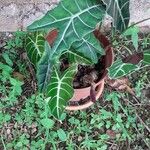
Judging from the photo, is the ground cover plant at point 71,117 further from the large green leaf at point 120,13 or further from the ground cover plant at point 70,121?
the large green leaf at point 120,13

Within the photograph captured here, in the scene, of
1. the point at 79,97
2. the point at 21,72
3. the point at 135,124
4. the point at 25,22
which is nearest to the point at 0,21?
the point at 25,22

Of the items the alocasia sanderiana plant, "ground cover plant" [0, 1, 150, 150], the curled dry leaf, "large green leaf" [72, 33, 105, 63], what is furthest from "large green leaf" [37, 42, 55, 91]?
the curled dry leaf

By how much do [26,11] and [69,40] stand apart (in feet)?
2.88

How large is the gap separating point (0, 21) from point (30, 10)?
19 cm

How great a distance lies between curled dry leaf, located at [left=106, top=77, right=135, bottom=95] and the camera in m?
2.13

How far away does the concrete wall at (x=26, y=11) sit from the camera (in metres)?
2.18

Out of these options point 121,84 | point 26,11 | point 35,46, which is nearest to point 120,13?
point 35,46

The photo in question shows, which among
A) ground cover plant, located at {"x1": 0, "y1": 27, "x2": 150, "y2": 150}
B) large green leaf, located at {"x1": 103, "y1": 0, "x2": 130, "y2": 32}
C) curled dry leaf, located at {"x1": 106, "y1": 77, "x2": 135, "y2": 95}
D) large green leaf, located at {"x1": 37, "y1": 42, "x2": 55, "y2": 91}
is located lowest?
ground cover plant, located at {"x1": 0, "y1": 27, "x2": 150, "y2": 150}

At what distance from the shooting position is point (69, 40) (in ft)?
4.64

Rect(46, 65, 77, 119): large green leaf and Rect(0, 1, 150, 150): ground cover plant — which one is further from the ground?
Rect(46, 65, 77, 119): large green leaf

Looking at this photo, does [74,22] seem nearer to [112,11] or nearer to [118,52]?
[112,11]

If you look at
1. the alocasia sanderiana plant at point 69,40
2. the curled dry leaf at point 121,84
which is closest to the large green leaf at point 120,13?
the alocasia sanderiana plant at point 69,40

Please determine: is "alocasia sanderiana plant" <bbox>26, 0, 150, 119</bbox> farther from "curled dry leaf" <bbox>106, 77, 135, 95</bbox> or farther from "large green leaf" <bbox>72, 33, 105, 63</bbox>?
"curled dry leaf" <bbox>106, 77, 135, 95</bbox>

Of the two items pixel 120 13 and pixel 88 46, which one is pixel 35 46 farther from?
pixel 120 13
